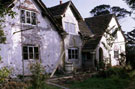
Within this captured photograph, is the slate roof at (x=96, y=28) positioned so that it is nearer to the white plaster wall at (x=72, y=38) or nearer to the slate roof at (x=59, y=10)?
the white plaster wall at (x=72, y=38)

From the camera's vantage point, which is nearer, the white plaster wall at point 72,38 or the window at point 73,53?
the white plaster wall at point 72,38

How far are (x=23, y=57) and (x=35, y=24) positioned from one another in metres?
3.43

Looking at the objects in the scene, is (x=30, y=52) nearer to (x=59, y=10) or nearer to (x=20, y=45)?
(x=20, y=45)

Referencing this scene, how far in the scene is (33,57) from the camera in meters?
15.5

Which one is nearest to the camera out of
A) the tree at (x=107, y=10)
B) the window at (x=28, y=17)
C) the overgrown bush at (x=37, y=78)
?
the overgrown bush at (x=37, y=78)

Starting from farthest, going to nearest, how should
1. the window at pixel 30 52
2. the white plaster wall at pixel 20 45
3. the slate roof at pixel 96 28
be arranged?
the slate roof at pixel 96 28 → the window at pixel 30 52 → the white plaster wall at pixel 20 45

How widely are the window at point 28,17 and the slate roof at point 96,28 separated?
8280 millimetres

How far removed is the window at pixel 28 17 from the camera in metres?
15.0

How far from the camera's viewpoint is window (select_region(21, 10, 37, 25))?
15.0 m

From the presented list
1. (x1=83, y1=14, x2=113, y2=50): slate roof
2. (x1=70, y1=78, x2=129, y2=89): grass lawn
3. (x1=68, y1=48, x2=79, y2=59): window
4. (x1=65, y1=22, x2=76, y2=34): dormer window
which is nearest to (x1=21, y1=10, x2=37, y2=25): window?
(x1=65, y1=22, x2=76, y2=34): dormer window

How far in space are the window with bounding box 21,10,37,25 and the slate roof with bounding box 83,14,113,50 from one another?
8280 millimetres

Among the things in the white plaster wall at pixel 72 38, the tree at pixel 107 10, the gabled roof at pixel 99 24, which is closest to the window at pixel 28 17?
the white plaster wall at pixel 72 38

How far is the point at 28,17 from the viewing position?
1548cm

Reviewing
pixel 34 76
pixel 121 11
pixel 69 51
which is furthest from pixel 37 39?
pixel 121 11
